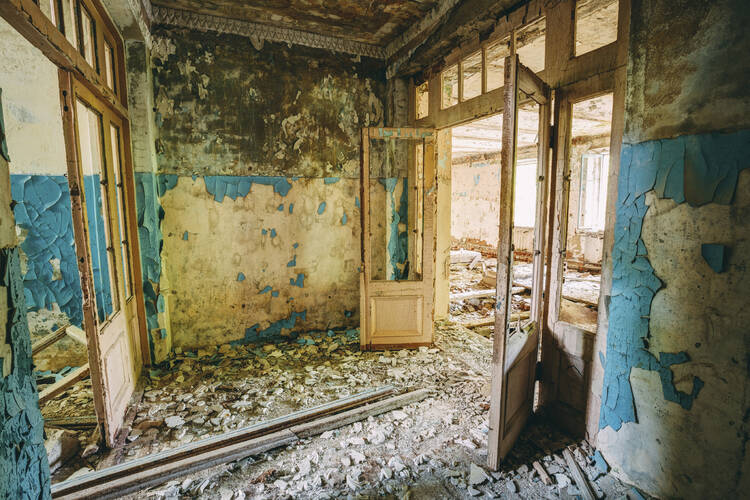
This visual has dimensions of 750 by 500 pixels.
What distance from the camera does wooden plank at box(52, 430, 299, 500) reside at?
2.08 meters

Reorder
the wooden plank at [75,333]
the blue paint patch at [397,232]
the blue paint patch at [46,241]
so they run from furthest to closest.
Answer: the blue paint patch at [397,232], the blue paint patch at [46,241], the wooden plank at [75,333]

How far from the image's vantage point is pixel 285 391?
10.7 feet

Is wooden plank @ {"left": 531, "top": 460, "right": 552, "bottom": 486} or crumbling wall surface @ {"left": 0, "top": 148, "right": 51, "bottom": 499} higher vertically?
crumbling wall surface @ {"left": 0, "top": 148, "right": 51, "bottom": 499}

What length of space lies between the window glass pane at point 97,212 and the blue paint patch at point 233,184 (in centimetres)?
99

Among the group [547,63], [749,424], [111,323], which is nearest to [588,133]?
[547,63]

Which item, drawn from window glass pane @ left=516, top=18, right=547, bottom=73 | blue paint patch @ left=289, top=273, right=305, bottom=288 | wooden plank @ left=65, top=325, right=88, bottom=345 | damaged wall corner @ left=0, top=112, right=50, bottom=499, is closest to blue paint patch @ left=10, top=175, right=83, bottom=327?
wooden plank @ left=65, top=325, right=88, bottom=345

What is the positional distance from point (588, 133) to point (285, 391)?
8.69 metres

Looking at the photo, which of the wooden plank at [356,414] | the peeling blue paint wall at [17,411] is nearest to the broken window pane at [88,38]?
the peeling blue paint wall at [17,411]

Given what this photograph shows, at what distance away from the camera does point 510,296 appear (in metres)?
2.15

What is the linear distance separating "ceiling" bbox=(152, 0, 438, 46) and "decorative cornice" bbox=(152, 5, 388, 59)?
2.3 inches

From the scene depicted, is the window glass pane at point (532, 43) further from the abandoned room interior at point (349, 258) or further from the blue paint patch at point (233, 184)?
the blue paint patch at point (233, 184)

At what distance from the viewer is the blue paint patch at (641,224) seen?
1.68m

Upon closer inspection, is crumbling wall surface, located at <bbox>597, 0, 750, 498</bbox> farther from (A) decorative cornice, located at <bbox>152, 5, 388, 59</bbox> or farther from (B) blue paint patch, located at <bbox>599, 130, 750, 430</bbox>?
(A) decorative cornice, located at <bbox>152, 5, 388, 59</bbox>

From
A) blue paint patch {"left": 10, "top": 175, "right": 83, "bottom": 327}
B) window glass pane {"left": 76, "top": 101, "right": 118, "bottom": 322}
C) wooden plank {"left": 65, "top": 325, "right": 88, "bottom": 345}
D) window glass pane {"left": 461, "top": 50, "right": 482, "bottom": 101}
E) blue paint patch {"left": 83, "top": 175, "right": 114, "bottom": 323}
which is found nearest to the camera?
window glass pane {"left": 76, "top": 101, "right": 118, "bottom": 322}
